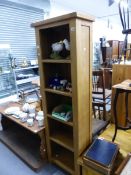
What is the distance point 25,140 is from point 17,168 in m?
0.47

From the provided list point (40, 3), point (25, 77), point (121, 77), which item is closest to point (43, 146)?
point (121, 77)

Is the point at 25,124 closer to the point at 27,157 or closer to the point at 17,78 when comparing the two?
the point at 27,157

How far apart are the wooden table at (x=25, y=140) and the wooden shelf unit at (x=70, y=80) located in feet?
0.37

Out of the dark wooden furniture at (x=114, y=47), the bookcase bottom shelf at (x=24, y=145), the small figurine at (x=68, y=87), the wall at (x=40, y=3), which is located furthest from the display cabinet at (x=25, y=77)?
the dark wooden furniture at (x=114, y=47)

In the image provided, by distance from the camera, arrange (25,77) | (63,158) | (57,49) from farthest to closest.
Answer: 1. (25,77)
2. (63,158)
3. (57,49)

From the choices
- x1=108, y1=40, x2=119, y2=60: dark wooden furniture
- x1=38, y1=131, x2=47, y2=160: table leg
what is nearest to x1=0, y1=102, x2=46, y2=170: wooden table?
x1=38, y1=131, x2=47, y2=160: table leg

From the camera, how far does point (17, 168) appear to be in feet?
5.91

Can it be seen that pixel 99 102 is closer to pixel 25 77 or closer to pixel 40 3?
pixel 25 77

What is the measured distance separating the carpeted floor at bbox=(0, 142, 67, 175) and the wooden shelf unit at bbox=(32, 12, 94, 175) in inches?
3.6

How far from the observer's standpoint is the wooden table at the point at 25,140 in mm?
1788

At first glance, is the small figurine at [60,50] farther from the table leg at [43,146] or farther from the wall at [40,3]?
the wall at [40,3]

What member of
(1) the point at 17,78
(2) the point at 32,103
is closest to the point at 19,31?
(1) the point at 17,78

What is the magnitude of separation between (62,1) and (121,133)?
13.3 feet

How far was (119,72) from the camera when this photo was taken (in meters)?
1.99
